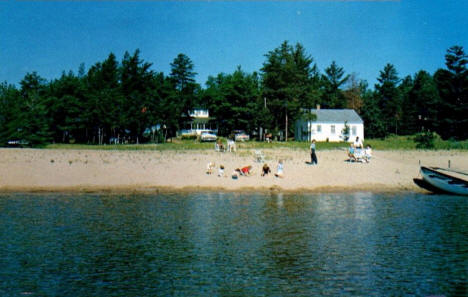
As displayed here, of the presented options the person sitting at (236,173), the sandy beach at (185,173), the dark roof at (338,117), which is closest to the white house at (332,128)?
the dark roof at (338,117)

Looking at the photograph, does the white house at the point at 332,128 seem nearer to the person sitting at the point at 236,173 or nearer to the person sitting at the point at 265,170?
the person sitting at the point at 265,170

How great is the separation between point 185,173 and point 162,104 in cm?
4110

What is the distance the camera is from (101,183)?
29.4 m

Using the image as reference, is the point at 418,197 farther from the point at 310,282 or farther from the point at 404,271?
the point at 310,282

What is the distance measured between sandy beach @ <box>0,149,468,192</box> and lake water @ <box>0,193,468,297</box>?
12.5 ft

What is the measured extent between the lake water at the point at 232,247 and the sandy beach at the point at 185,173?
380 centimetres

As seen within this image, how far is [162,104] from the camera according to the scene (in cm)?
7069

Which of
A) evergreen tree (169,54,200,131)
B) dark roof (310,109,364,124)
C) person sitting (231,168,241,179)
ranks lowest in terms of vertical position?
person sitting (231,168,241,179)

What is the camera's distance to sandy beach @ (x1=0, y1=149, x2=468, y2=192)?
2897cm

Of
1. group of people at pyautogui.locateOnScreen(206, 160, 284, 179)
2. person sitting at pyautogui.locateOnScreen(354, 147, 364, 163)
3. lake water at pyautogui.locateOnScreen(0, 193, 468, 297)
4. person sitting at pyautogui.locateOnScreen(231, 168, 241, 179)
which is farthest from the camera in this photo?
person sitting at pyautogui.locateOnScreen(354, 147, 364, 163)

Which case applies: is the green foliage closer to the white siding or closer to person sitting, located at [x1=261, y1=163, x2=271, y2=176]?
the white siding

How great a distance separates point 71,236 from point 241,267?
23.0ft

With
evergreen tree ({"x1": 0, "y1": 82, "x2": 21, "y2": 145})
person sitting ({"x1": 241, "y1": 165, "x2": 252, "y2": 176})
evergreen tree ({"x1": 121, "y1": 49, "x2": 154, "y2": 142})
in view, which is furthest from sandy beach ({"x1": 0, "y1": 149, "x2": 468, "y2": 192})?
evergreen tree ({"x1": 121, "y1": 49, "x2": 154, "y2": 142})

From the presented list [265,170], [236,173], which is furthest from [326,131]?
[236,173]
